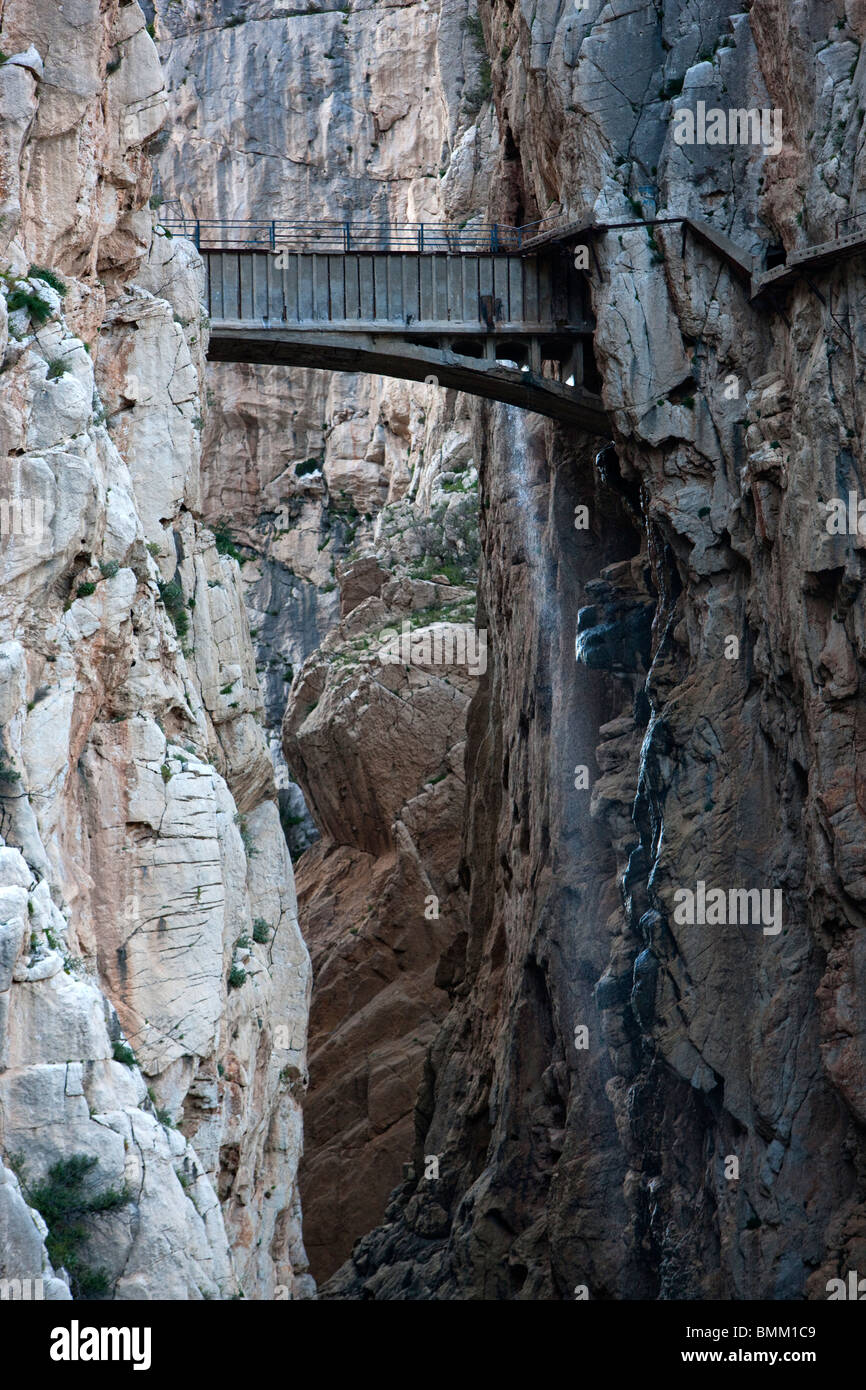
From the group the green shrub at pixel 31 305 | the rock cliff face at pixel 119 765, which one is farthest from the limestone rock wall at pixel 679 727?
the green shrub at pixel 31 305

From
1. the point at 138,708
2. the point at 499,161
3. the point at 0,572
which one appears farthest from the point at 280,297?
the point at 0,572

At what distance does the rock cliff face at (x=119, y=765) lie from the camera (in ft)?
83.6

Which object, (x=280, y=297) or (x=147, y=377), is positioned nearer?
(x=147, y=377)

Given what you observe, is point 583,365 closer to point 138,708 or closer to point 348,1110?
point 138,708

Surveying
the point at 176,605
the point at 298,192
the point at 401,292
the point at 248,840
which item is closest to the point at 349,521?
the point at 298,192

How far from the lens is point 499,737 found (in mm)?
54812

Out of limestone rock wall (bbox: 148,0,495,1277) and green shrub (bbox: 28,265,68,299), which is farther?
limestone rock wall (bbox: 148,0,495,1277)

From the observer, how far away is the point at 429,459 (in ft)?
237

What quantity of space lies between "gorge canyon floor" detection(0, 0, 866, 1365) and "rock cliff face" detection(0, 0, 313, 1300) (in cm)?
9

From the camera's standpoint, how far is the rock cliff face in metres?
25.5

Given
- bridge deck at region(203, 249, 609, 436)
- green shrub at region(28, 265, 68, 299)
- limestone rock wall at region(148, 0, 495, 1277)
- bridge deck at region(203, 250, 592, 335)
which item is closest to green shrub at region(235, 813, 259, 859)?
bridge deck at region(203, 249, 609, 436)

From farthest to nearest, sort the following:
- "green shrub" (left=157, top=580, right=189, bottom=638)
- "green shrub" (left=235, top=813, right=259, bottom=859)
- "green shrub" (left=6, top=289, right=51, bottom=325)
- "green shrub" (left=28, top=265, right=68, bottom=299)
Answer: "green shrub" (left=235, top=813, right=259, bottom=859)
"green shrub" (left=157, top=580, right=189, bottom=638)
"green shrub" (left=28, top=265, right=68, bottom=299)
"green shrub" (left=6, top=289, right=51, bottom=325)

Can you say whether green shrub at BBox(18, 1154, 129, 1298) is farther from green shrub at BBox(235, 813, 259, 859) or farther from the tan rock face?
the tan rock face
